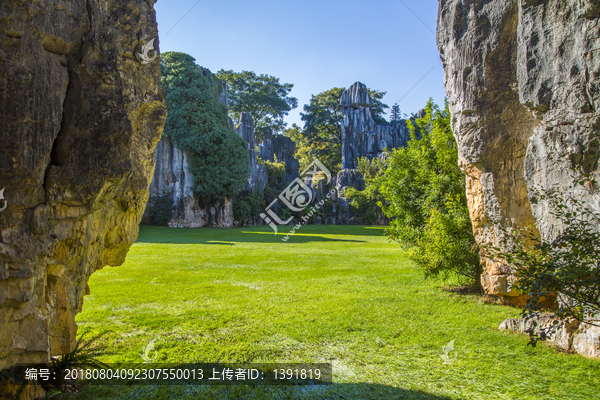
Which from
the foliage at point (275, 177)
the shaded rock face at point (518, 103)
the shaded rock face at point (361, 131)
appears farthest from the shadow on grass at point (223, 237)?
the shaded rock face at point (361, 131)

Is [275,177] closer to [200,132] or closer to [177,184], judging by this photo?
[200,132]

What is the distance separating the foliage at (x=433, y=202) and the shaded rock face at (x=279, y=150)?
38113 millimetres

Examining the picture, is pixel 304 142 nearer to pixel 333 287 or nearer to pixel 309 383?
pixel 333 287

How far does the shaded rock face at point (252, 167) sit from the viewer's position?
123 feet

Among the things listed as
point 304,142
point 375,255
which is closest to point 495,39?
point 375,255

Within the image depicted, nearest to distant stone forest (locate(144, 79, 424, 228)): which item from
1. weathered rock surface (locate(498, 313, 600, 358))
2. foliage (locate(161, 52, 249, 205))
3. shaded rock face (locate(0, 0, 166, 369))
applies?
foliage (locate(161, 52, 249, 205))

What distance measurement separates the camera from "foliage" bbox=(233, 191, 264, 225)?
112ft

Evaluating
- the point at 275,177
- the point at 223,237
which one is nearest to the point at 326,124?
the point at 275,177

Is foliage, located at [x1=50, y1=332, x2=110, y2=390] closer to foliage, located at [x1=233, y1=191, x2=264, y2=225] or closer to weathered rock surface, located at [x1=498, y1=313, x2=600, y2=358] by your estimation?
weathered rock surface, located at [x1=498, y1=313, x2=600, y2=358]

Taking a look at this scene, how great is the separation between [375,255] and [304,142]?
131 feet

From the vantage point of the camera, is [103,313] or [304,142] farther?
[304,142]

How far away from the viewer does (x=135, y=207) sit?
16.1 feet

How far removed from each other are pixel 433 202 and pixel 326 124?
146 ft

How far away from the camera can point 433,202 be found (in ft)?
30.5
